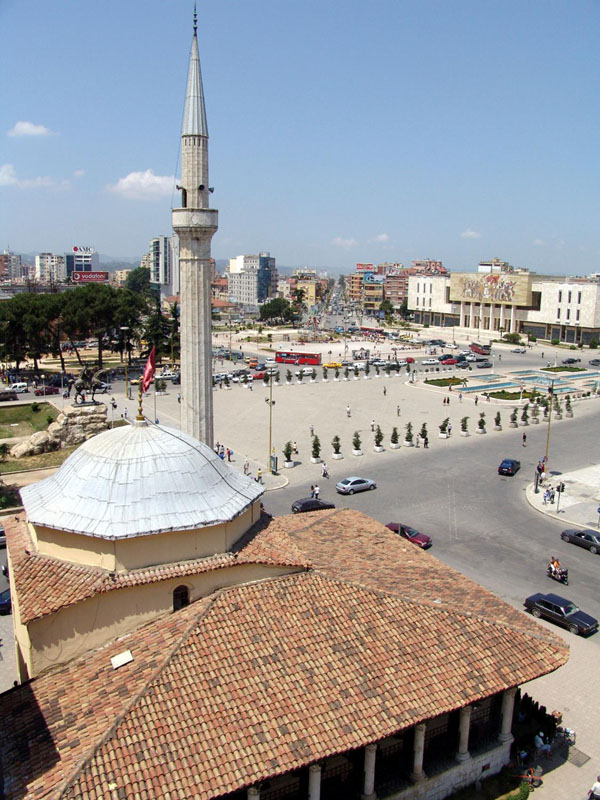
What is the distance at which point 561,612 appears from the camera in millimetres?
19828

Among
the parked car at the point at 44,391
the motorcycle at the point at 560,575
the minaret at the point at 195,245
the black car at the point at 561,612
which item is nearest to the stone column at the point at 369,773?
the black car at the point at 561,612

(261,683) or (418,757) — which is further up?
(261,683)

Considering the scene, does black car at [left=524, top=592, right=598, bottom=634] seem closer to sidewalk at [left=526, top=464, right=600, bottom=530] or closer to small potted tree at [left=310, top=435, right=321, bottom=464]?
sidewalk at [left=526, top=464, right=600, bottom=530]

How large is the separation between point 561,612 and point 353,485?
42.0ft

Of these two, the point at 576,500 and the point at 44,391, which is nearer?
the point at 576,500

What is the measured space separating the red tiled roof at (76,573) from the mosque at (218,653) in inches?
1.4

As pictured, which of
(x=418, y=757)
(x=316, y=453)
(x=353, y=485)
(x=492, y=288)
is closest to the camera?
(x=418, y=757)

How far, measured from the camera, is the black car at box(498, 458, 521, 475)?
34406 mm

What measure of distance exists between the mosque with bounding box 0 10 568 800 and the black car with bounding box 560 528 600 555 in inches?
462

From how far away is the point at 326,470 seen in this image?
33.9m

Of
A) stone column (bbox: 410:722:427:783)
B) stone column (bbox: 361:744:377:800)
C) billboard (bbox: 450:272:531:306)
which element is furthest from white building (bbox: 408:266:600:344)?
stone column (bbox: 361:744:377:800)

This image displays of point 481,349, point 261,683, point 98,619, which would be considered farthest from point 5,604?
point 481,349

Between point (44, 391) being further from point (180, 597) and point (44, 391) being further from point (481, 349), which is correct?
point (481, 349)

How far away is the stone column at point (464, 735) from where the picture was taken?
13516 mm
